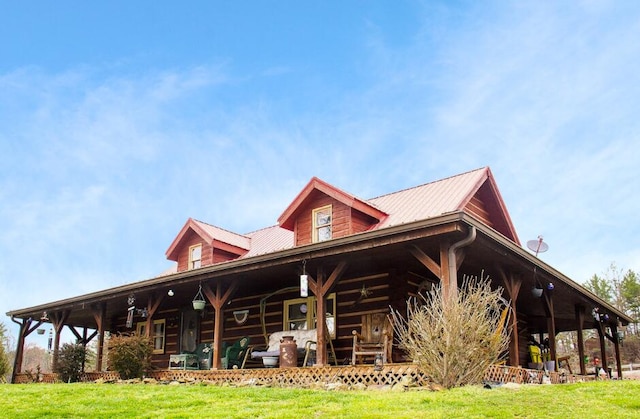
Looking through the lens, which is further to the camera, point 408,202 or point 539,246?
point 539,246

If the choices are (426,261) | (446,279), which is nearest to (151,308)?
(426,261)

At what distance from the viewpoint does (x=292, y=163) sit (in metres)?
31.5

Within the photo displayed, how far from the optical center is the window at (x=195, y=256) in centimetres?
2044

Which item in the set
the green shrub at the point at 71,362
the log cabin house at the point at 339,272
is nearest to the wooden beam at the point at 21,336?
the log cabin house at the point at 339,272

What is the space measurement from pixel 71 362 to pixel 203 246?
201 inches

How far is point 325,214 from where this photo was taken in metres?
17.1

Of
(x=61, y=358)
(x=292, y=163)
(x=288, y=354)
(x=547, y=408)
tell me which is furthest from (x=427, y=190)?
(x=292, y=163)

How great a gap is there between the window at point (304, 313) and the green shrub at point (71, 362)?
6400 mm

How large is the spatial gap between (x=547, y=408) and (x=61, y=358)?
15.2 meters

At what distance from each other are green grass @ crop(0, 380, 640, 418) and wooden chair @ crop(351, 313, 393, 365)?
342 cm

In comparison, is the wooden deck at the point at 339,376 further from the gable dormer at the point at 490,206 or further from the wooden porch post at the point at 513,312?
the gable dormer at the point at 490,206

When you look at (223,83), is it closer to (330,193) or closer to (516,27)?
(330,193)

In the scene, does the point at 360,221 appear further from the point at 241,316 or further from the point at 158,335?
the point at 158,335

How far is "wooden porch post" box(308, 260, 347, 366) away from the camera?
1336 centimetres
